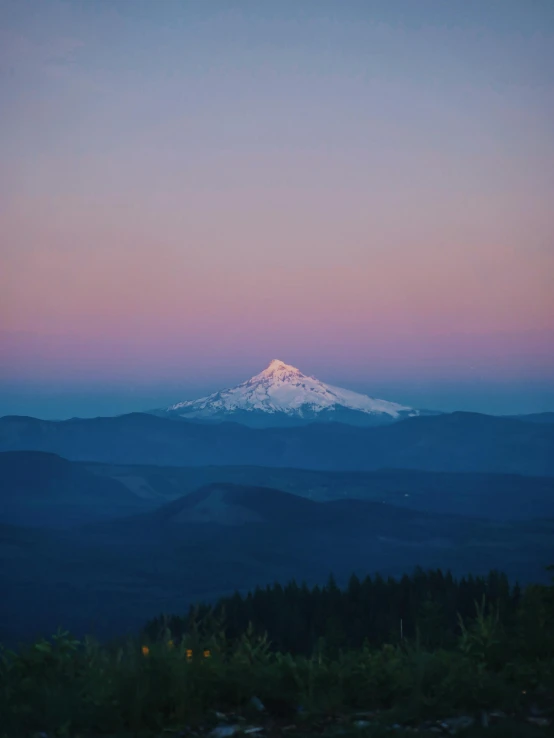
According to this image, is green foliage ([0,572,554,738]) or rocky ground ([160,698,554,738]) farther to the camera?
green foliage ([0,572,554,738])

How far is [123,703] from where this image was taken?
6.21 m

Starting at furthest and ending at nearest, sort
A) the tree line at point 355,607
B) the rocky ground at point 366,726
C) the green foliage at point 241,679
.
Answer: the tree line at point 355,607 < the green foliage at point 241,679 < the rocky ground at point 366,726

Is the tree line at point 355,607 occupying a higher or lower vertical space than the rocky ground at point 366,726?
lower

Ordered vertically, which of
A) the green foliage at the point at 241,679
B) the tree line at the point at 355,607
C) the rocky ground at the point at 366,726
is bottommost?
the tree line at the point at 355,607

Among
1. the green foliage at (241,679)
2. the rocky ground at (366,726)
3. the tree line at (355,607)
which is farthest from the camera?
the tree line at (355,607)

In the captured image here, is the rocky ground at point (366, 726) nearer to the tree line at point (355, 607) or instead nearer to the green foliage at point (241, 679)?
the green foliage at point (241, 679)

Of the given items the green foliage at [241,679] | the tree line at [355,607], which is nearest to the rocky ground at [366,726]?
the green foliage at [241,679]

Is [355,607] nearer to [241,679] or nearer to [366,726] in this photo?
[241,679]

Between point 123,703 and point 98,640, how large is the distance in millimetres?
1644

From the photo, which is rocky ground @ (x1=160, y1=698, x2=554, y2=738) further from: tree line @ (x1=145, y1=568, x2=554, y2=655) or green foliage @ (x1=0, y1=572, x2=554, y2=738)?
tree line @ (x1=145, y1=568, x2=554, y2=655)

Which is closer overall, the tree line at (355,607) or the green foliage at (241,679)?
the green foliage at (241,679)

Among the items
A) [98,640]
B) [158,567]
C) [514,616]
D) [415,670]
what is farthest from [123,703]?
[158,567]

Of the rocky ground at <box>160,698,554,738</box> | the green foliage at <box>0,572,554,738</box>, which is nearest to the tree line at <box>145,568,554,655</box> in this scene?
the green foliage at <box>0,572,554,738</box>

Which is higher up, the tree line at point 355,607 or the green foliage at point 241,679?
the green foliage at point 241,679
